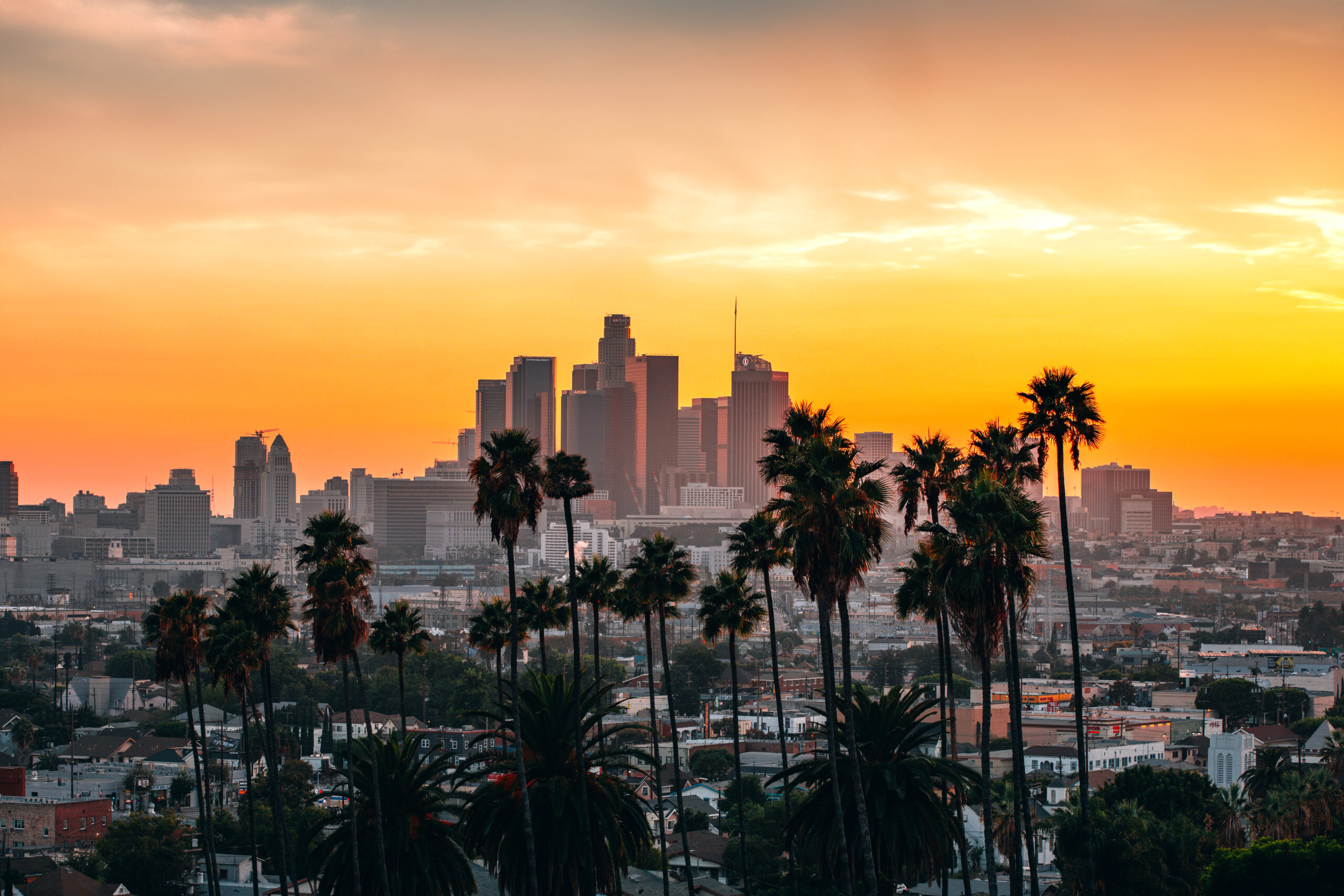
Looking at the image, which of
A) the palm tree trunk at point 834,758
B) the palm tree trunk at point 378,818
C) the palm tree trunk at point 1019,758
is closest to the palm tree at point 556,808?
the palm tree trunk at point 378,818

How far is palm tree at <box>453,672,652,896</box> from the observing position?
37.3 m

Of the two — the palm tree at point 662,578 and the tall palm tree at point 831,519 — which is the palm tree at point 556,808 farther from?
the palm tree at point 662,578

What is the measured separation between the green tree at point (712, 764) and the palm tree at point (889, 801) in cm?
6935

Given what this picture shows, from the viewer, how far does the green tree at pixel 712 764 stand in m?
107

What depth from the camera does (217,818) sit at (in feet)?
253

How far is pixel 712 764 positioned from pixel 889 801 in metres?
73.0

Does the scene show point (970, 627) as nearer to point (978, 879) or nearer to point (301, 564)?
point (301, 564)

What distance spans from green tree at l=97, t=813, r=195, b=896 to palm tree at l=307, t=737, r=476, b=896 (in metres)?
29.2

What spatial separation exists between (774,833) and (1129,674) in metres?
117

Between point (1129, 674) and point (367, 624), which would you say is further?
point (1129, 674)

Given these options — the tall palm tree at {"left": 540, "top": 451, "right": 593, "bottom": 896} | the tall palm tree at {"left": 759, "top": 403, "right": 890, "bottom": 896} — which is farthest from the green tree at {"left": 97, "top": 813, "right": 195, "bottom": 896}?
the tall palm tree at {"left": 759, "top": 403, "right": 890, "bottom": 896}

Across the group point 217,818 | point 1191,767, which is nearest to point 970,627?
point 217,818

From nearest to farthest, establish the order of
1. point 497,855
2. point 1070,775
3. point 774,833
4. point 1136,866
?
1. point 497,855
2. point 1136,866
3. point 774,833
4. point 1070,775

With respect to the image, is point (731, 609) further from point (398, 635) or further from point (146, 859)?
point (146, 859)
